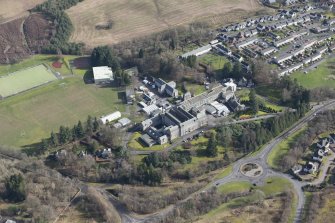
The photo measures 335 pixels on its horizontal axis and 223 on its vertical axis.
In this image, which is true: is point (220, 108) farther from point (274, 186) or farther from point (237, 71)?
point (274, 186)

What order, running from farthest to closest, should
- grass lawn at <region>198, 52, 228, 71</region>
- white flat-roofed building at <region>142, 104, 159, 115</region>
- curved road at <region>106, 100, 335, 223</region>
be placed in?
1. grass lawn at <region>198, 52, 228, 71</region>
2. white flat-roofed building at <region>142, 104, 159, 115</region>
3. curved road at <region>106, 100, 335, 223</region>

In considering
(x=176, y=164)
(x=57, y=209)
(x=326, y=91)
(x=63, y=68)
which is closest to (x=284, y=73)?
(x=326, y=91)

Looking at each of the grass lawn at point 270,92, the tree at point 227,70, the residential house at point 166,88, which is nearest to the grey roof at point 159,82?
the residential house at point 166,88

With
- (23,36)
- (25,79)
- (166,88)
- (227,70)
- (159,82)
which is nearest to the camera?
(166,88)

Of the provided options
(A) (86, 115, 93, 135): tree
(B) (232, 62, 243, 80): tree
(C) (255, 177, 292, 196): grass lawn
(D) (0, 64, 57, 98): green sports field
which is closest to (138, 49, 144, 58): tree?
(D) (0, 64, 57, 98): green sports field

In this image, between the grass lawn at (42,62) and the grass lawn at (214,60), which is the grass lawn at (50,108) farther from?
the grass lawn at (214,60)

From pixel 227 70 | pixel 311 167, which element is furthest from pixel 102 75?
pixel 311 167

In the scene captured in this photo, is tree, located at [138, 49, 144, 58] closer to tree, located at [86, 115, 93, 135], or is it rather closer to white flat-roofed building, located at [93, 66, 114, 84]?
white flat-roofed building, located at [93, 66, 114, 84]
